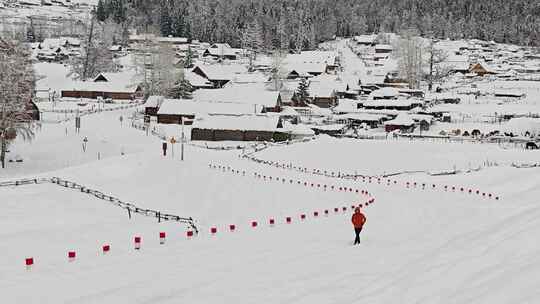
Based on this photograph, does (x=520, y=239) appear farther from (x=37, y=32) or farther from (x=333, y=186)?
(x=37, y=32)

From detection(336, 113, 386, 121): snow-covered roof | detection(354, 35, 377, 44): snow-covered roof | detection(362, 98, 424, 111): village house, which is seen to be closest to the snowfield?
detection(336, 113, 386, 121): snow-covered roof

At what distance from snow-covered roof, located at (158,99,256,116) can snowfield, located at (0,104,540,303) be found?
64.4ft

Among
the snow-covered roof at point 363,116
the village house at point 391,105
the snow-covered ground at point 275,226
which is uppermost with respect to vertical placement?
the village house at point 391,105

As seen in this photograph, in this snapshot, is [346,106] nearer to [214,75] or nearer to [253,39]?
[214,75]

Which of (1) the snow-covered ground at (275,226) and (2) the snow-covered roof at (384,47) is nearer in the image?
(1) the snow-covered ground at (275,226)

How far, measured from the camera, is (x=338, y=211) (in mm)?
26531

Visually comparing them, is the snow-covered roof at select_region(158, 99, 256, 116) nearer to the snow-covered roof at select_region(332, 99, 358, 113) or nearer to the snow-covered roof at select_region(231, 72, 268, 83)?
the snow-covered roof at select_region(332, 99, 358, 113)

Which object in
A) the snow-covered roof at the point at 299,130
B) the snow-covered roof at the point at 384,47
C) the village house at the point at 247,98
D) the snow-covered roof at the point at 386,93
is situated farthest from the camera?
the snow-covered roof at the point at 384,47

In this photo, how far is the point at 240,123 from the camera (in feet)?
208

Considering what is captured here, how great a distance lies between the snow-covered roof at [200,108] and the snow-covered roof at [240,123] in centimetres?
539

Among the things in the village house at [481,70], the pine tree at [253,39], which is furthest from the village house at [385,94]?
the pine tree at [253,39]

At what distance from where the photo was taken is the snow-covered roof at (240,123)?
207 ft

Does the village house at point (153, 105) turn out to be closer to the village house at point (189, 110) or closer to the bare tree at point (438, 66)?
the village house at point (189, 110)

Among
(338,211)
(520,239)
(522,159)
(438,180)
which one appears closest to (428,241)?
(520,239)
